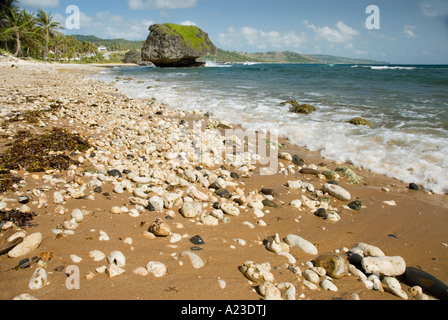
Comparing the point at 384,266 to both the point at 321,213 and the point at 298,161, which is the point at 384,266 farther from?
the point at 298,161

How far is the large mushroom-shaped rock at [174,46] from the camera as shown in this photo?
50.1 meters

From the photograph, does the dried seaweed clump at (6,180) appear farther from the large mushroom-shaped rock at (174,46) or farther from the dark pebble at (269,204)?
the large mushroom-shaped rock at (174,46)

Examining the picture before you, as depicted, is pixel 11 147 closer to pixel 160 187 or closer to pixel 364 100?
pixel 160 187

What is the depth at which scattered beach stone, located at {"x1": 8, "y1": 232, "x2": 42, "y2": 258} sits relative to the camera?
1943 millimetres

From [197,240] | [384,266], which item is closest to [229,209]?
[197,240]

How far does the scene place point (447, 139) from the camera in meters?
5.93

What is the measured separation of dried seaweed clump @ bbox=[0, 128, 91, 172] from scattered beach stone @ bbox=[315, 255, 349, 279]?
366 centimetres

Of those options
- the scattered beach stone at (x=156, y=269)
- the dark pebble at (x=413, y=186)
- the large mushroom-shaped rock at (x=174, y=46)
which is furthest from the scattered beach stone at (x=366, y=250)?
the large mushroom-shaped rock at (x=174, y=46)

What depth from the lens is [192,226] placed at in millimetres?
2775

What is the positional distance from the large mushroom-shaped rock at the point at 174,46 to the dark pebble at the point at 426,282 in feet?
180

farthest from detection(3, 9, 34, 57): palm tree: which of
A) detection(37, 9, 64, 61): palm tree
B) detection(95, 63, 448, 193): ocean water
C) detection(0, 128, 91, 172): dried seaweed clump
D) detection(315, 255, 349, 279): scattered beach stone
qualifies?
detection(315, 255, 349, 279): scattered beach stone

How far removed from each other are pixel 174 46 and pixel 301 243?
→ 5506cm
